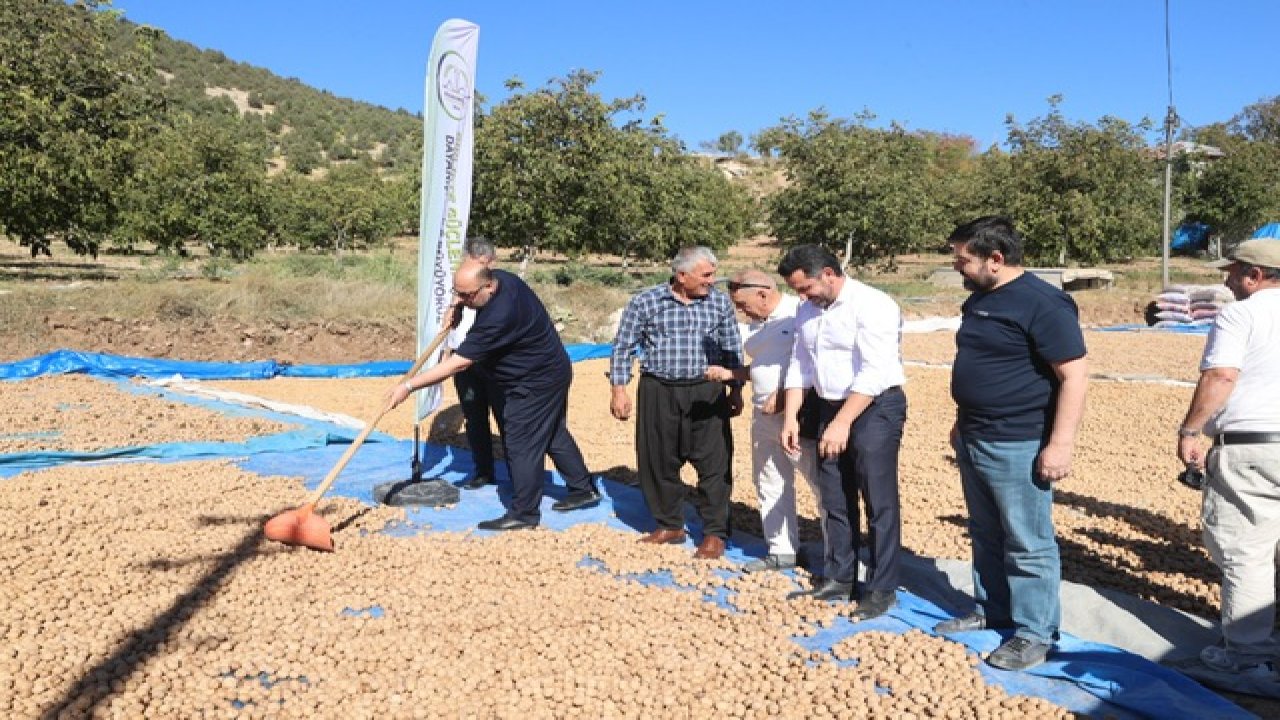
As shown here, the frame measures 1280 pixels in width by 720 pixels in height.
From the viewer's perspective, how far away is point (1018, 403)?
3.10 m

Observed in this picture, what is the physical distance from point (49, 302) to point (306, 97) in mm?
59770

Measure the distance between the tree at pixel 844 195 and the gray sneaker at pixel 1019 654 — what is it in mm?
18617

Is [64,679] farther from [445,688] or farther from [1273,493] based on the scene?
[1273,493]

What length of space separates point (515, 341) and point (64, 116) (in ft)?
43.9

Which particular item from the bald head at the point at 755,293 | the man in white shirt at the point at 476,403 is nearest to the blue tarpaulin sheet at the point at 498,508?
the man in white shirt at the point at 476,403

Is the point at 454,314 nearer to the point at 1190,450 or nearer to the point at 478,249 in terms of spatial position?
the point at 478,249

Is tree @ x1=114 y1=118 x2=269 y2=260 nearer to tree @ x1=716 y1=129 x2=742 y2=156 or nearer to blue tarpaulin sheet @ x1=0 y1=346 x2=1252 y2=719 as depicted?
blue tarpaulin sheet @ x1=0 y1=346 x2=1252 y2=719

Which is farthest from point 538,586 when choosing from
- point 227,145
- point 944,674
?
point 227,145

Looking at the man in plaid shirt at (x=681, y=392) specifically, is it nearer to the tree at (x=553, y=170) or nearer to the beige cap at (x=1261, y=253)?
the beige cap at (x=1261, y=253)

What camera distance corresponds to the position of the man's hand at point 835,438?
3461 mm

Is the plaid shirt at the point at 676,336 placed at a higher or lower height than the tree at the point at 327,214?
lower

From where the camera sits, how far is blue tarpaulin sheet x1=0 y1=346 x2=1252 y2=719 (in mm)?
2934

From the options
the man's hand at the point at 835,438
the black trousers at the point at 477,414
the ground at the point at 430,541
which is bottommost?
the ground at the point at 430,541

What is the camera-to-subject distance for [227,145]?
81.6ft
